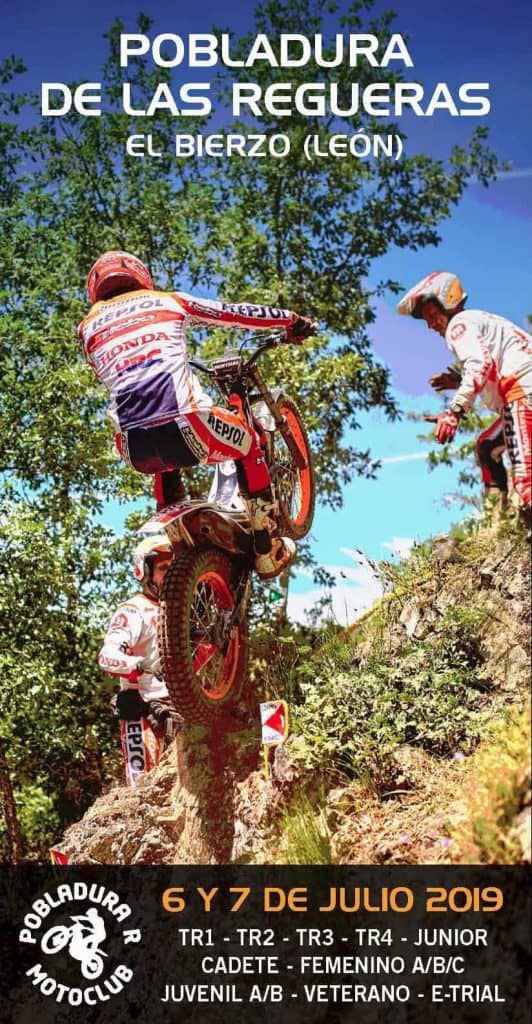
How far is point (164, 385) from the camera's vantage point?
6527 millimetres

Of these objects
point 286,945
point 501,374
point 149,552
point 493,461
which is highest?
point 501,374

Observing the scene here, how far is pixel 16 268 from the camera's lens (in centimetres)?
1249

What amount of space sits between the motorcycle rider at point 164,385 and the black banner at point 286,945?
2037 mm

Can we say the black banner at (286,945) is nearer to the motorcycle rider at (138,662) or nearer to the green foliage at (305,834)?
the green foliage at (305,834)

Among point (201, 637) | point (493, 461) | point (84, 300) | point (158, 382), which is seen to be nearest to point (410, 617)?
point (493, 461)

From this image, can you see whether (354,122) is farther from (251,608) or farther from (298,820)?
(298,820)

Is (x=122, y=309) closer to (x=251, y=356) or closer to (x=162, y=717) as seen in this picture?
→ (x=251, y=356)

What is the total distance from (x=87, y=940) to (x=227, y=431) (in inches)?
121

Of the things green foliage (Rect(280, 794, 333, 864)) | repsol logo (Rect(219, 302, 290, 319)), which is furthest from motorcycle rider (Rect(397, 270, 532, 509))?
green foliage (Rect(280, 794, 333, 864))

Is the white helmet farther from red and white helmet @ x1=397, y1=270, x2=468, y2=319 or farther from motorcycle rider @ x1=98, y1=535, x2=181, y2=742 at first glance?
red and white helmet @ x1=397, y1=270, x2=468, y2=319

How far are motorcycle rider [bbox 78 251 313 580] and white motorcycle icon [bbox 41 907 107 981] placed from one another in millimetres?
2274

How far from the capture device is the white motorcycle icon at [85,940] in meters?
6.78

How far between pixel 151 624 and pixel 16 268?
20.6ft

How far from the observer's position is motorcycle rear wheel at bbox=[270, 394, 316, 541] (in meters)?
7.83
